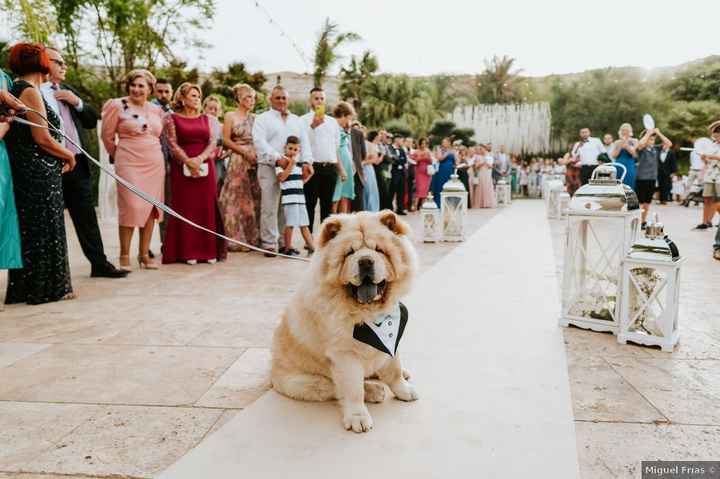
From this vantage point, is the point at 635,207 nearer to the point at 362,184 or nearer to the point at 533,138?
the point at 362,184

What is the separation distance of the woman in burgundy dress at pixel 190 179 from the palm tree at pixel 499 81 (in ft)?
169

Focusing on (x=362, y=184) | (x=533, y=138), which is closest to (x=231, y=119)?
(x=362, y=184)

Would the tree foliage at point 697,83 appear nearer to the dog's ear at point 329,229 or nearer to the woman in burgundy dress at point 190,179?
the woman in burgundy dress at point 190,179

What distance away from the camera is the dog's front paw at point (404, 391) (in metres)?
2.63

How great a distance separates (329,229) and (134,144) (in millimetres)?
4401

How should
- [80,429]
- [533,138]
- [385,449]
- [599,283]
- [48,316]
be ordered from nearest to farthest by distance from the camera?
1. [385,449]
2. [80,429]
3. [599,283]
4. [48,316]
5. [533,138]

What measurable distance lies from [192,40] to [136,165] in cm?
2062

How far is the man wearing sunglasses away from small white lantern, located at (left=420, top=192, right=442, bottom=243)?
4876 mm

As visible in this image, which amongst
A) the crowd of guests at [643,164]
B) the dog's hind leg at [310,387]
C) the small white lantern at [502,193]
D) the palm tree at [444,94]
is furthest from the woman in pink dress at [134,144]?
the palm tree at [444,94]

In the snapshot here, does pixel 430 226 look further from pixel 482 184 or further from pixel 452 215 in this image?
pixel 482 184

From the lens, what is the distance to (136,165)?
19.4 feet

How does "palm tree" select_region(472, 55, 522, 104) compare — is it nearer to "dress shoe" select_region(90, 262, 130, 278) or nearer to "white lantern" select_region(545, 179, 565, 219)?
"white lantern" select_region(545, 179, 565, 219)

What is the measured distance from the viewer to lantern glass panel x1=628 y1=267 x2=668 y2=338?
11.0 feet

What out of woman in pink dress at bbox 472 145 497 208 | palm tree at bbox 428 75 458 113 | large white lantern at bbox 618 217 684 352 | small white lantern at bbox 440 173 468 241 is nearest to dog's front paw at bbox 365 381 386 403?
large white lantern at bbox 618 217 684 352
